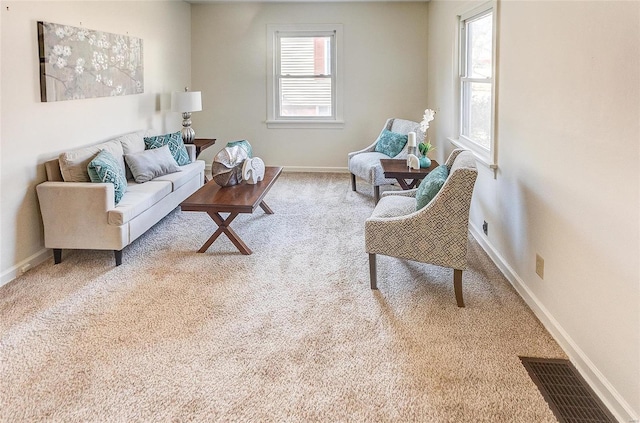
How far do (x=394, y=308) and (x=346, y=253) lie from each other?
3.54 feet

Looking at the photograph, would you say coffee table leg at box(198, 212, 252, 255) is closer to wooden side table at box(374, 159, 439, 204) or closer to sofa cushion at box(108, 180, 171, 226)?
sofa cushion at box(108, 180, 171, 226)

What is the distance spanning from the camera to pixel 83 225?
374 cm

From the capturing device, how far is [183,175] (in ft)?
16.9

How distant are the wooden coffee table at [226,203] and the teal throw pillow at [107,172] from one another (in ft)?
1.66

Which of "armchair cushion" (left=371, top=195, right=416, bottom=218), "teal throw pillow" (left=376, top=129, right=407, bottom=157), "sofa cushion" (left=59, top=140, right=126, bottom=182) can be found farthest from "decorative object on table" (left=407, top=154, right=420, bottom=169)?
"sofa cushion" (left=59, top=140, right=126, bottom=182)

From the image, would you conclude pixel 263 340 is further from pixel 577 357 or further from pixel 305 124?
pixel 305 124

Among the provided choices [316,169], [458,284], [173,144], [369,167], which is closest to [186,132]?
[173,144]

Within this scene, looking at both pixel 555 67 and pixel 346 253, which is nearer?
pixel 555 67

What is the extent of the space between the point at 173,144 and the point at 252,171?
1.37 meters

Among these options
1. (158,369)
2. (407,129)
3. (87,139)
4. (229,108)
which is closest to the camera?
(158,369)

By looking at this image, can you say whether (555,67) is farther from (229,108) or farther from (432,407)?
(229,108)

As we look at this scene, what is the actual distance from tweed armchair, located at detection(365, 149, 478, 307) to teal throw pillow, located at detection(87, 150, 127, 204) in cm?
204

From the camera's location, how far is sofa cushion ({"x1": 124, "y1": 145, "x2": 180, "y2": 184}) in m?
4.68

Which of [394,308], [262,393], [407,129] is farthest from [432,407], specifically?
[407,129]
